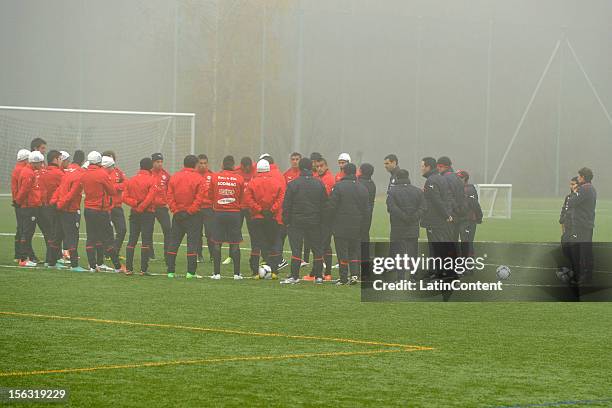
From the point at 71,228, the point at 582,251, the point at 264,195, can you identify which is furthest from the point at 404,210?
the point at 71,228

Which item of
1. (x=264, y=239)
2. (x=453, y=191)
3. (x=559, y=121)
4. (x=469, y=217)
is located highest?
(x=559, y=121)

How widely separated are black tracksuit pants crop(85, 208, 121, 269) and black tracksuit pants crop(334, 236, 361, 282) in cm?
396

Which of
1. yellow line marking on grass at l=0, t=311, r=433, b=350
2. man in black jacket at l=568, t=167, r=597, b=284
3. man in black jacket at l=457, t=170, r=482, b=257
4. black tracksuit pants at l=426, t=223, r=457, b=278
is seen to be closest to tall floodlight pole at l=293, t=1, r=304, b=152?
man in black jacket at l=457, t=170, r=482, b=257

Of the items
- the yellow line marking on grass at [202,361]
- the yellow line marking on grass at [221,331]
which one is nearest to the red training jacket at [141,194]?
the yellow line marking on grass at [221,331]

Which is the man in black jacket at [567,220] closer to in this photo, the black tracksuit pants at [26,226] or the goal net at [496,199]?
the black tracksuit pants at [26,226]

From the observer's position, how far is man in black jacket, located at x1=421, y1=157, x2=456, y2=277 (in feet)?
57.6

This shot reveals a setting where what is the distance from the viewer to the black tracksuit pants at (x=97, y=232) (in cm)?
1900

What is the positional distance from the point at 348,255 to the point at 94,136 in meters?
26.7

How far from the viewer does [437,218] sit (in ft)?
58.0

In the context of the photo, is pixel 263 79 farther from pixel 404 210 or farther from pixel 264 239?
pixel 404 210

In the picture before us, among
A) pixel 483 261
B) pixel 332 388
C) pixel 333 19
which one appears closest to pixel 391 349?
pixel 332 388

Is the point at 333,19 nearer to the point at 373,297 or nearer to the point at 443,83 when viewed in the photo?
the point at 443,83

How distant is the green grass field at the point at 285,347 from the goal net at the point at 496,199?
29845mm

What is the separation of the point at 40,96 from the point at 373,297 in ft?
123
